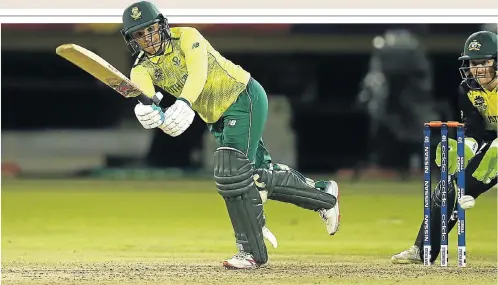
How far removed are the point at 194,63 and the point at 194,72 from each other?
0.05m

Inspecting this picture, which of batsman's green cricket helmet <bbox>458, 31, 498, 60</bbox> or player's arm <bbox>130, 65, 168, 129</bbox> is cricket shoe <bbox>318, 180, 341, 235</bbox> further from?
player's arm <bbox>130, 65, 168, 129</bbox>

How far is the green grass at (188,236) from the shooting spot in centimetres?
404

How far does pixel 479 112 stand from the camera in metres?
4.38

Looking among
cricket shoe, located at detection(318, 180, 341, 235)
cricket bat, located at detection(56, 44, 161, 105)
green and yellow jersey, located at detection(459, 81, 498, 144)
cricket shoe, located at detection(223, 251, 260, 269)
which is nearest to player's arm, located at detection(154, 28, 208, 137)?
cricket bat, located at detection(56, 44, 161, 105)

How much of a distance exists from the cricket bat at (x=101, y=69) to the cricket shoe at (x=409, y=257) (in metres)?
1.39

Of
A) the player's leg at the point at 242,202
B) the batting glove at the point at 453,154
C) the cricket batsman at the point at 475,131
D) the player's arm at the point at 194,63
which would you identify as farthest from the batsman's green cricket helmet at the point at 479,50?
the player's arm at the point at 194,63

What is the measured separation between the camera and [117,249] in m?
4.94

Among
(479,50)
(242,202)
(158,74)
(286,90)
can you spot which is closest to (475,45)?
(479,50)

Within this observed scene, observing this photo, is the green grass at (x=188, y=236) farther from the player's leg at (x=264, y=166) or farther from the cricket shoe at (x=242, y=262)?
the player's leg at (x=264, y=166)

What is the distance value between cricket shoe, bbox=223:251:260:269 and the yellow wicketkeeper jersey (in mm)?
608

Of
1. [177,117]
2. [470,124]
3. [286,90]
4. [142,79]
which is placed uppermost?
[286,90]

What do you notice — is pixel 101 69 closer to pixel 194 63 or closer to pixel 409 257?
pixel 194 63
